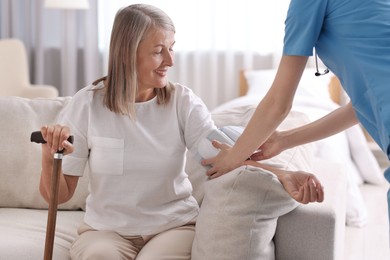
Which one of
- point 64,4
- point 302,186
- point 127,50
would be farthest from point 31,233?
point 64,4

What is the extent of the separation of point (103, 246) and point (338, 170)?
98 centimetres

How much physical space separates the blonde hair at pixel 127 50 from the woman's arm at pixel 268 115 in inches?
11.0

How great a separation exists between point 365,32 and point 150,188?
0.81 m

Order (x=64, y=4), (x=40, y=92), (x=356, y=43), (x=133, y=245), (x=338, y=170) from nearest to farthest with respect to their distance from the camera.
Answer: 1. (x=356, y=43)
2. (x=133, y=245)
3. (x=338, y=170)
4. (x=40, y=92)
5. (x=64, y=4)

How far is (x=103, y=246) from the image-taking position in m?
2.07

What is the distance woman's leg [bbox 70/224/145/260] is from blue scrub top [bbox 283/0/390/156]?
719mm

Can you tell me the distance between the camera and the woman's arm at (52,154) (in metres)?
1.97

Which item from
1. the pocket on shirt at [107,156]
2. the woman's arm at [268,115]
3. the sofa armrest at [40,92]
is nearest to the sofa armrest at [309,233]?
the woman's arm at [268,115]

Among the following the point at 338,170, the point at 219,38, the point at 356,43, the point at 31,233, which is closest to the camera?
the point at 356,43

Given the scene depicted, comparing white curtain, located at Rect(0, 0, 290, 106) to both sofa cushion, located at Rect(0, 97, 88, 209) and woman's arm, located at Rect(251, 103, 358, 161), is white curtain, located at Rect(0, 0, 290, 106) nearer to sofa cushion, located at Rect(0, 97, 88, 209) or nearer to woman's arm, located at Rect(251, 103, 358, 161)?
sofa cushion, located at Rect(0, 97, 88, 209)

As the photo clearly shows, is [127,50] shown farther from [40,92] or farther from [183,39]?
[183,39]

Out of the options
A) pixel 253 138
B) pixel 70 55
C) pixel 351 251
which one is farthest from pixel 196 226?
pixel 70 55

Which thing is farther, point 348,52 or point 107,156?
point 107,156

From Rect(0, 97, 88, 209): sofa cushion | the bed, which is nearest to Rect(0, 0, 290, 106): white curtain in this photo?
the bed
